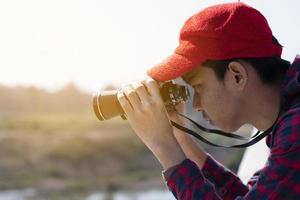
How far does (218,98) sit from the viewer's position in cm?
96

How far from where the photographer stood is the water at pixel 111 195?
Result: 849 cm

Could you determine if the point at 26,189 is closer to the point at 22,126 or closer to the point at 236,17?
the point at 22,126

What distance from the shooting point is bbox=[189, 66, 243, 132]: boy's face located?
0.95m

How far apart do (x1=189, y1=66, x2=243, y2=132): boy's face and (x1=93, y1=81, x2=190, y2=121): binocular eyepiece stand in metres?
0.11

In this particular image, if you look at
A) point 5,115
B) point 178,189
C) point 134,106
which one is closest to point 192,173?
point 178,189

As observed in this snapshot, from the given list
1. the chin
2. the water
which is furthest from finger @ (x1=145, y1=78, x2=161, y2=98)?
the water

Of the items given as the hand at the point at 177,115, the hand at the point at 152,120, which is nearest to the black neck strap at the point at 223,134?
the hand at the point at 177,115

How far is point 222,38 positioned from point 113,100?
0.27m

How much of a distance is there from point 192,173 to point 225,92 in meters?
0.13

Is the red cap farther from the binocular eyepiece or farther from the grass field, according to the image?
the grass field

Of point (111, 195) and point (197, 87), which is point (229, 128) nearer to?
point (197, 87)

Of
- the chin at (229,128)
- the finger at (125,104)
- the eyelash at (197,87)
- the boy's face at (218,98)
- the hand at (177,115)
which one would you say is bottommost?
the chin at (229,128)

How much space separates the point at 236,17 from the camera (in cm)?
96

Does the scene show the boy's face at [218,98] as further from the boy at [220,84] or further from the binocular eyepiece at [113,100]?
the binocular eyepiece at [113,100]
